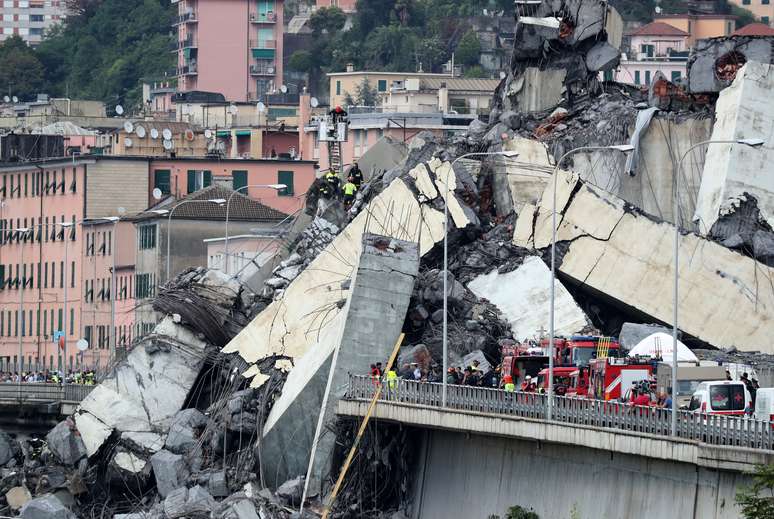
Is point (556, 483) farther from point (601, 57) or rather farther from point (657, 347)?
point (601, 57)

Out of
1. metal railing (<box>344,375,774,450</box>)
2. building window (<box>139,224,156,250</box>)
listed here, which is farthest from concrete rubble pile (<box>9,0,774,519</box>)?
building window (<box>139,224,156,250</box>)

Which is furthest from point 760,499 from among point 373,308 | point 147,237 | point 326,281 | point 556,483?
point 147,237

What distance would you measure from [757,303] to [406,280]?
11611 mm

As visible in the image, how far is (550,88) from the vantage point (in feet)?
315

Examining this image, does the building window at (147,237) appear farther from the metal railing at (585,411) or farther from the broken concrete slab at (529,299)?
the metal railing at (585,411)

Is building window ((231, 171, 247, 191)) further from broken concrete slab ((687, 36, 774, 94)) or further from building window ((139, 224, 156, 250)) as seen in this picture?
broken concrete slab ((687, 36, 774, 94))

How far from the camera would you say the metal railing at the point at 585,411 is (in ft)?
182

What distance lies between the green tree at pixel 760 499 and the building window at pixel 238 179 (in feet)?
304

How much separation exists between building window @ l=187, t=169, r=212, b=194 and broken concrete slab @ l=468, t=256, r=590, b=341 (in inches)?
2363

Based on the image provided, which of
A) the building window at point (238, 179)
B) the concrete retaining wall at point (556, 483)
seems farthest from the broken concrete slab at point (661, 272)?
the building window at point (238, 179)

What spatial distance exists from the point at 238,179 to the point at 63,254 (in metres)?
12.3

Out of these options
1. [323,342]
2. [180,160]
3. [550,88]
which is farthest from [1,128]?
[323,342]

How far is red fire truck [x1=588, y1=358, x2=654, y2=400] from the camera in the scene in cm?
6556

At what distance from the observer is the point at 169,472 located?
80.1 m
